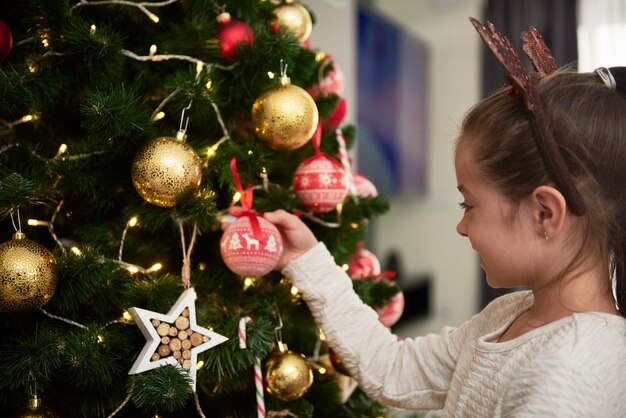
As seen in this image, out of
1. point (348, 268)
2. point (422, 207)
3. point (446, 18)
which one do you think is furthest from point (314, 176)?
point (446, 18)

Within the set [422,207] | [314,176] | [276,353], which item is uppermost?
[314,176]

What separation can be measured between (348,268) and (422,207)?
2.34m

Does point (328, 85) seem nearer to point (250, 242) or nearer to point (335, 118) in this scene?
point (335, 118)

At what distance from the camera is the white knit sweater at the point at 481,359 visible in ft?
2.32

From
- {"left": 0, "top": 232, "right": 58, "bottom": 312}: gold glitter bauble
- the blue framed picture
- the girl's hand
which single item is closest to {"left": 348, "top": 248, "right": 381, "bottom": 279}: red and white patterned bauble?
the girl's hand

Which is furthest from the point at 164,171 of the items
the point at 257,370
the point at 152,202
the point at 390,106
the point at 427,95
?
the point at 427,95

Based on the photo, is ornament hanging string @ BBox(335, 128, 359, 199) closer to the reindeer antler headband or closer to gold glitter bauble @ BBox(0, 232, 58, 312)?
the reindeer antler headband

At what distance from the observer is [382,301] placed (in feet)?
3.81

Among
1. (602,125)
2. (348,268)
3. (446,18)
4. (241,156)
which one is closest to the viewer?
(602,125)

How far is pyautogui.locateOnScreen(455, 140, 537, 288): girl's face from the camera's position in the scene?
0.80 m

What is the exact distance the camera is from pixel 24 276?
0.74 metres

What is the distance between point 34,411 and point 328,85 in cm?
71

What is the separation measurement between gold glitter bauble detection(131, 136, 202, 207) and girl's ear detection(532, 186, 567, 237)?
427 mm

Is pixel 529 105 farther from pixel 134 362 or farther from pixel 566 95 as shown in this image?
pixel 134 362
